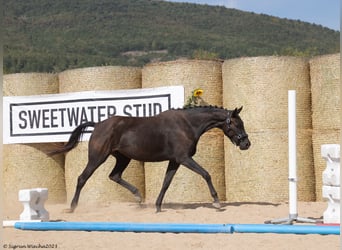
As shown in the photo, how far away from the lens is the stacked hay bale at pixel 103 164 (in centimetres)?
1058

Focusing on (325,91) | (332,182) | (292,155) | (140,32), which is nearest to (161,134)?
(292,155)

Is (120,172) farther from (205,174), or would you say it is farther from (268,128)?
(268,128)

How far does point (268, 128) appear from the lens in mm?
9953

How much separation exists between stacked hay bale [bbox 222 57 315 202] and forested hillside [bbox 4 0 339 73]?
29.3 m

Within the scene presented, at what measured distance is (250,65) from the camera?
33.0 ft

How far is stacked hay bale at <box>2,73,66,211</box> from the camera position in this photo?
10992 millimetres

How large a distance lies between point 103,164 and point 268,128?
255cm

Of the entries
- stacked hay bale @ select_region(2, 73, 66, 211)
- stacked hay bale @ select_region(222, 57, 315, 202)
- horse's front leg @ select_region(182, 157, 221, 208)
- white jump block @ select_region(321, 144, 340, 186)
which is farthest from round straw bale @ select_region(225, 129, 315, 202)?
stacked hay bale @ select_region(2, 73, 66, 211)

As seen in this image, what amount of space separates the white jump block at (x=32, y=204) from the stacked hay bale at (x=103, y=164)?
2.49 m

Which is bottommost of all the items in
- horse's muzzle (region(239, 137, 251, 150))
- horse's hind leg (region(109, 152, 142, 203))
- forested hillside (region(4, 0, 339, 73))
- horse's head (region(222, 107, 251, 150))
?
horse's hind leg (region(109, 152, 142, 203))

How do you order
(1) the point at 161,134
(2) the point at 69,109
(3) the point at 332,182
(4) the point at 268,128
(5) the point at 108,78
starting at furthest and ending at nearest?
(2) the point at 69,109, (5) the point at 108,78, (4) the point at 268,128, (1) the point at 161,134, (3) the point at 332,182

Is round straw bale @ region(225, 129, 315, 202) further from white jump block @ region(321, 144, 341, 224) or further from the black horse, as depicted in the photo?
white jump block @ region(321, 144, 341, 224)

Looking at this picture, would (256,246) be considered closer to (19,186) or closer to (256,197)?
(256,197)

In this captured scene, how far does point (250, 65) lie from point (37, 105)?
3530 mm
